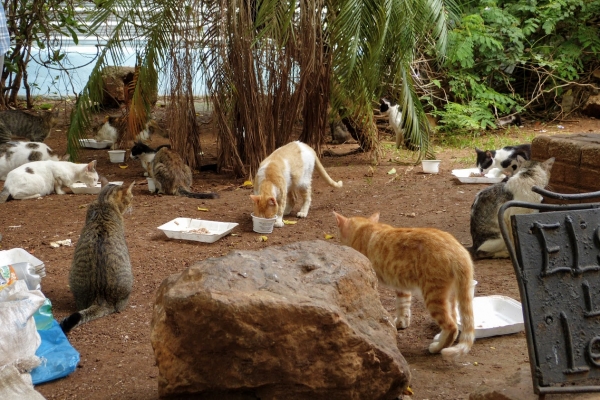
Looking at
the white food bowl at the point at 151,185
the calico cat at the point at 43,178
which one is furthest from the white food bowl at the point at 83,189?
the white food bowl at the point at 151,185

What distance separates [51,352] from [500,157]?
663 cm

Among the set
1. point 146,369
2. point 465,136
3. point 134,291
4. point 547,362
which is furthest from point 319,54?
point 547,362

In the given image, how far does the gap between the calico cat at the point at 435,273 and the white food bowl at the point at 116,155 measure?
23.7 feet

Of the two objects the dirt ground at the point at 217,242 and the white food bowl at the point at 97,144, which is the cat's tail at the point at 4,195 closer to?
the dirt ground at the point at 217,242

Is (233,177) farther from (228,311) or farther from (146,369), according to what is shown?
(228,311)

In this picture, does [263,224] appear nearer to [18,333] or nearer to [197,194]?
[197,194]

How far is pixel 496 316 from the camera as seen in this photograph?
5.27 meters

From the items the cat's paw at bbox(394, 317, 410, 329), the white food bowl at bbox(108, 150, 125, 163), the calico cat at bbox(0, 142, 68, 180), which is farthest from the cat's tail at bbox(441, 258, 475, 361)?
the white food bowl at bbox(108, 150, 125, 163)

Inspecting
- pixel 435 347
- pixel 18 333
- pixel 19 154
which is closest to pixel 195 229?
pixel 18 333

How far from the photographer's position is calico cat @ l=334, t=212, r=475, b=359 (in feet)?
14.5

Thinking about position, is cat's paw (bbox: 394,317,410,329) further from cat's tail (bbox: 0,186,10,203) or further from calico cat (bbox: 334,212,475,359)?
cat's tail (bbox: 0,186,10,203)

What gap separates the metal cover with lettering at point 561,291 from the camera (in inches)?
135

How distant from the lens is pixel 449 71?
14031 millimetres

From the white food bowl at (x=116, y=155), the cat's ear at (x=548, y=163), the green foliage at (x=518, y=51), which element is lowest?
the white food bowl at (x=116, y=155)
